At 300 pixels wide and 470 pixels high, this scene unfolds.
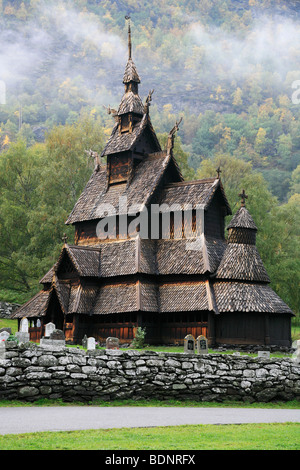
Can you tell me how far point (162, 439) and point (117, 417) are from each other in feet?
13.6

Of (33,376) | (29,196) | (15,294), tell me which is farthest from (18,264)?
(33,376)

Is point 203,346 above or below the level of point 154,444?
above

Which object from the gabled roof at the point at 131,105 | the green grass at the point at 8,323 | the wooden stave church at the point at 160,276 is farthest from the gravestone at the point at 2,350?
the green grass at the point at 8,323

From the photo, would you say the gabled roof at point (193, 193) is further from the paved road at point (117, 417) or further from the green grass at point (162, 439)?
the green grass at point (162, 439)

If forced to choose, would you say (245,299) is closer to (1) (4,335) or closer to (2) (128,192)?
(2) (128,192)

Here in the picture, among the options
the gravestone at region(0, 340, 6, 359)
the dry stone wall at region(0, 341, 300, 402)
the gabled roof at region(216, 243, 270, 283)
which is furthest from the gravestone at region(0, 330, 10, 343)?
the gabled roof at region(216, 243, 270, 283)

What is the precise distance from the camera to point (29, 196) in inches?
2562

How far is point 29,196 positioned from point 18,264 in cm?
838

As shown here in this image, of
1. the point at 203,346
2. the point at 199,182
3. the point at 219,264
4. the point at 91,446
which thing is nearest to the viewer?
the point at 91,446

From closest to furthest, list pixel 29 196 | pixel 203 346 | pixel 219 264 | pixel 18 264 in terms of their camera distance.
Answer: pixel 203 346 → pixel 219 264 → pixel 18 264 → pixel 29 196

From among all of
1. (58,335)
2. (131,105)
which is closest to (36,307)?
(131,105)

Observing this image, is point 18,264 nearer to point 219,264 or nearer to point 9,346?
point 219,264

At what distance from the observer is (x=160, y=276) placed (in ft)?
135

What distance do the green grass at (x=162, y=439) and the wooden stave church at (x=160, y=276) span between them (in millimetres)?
21581
